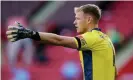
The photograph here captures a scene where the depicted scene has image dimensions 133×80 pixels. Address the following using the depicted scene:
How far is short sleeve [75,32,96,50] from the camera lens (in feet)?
10.9

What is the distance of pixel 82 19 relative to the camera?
140 inches

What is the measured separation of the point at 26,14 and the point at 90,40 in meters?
4.26

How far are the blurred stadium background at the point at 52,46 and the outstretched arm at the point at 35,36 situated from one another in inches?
162

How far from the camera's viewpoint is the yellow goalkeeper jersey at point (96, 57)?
342cm

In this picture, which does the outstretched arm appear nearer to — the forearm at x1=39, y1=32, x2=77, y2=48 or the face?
the forearm at x1=39, y1=32, x2=77, y2=48

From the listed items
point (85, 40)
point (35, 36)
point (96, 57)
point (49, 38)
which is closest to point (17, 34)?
point (35, 36)

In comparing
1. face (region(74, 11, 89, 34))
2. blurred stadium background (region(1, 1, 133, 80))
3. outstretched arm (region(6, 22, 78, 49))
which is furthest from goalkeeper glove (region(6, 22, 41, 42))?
blurred stadium background (region(1, 1, 133, 80))

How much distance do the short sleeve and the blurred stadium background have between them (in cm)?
399

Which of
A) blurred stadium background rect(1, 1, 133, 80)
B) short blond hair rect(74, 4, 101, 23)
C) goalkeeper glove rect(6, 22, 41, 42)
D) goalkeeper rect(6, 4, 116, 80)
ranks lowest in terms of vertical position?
blurred stadium background rect(1, 1, 133, 80)

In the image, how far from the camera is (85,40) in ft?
11.0

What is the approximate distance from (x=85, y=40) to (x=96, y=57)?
200 millimetres

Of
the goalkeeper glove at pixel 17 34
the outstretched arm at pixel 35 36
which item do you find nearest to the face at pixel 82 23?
the outstretched arm at pixel 35 36

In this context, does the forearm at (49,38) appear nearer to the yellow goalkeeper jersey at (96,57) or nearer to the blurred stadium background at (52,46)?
the yellow goalkeeper jersey at (96,57)

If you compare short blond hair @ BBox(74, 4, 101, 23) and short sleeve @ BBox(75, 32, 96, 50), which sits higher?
short blond hair @ BBox(74, 4, 101, 23)
